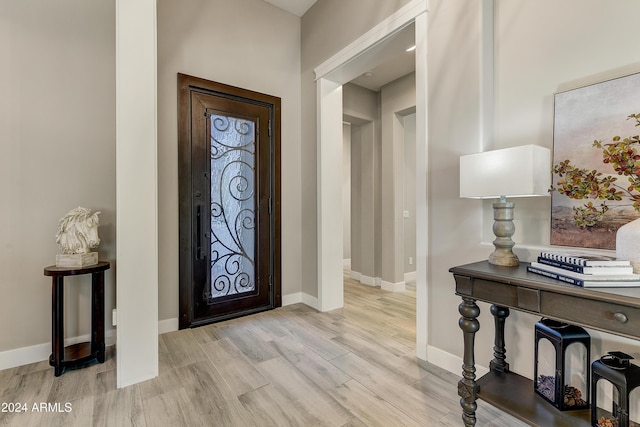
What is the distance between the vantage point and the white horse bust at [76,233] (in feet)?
6.89

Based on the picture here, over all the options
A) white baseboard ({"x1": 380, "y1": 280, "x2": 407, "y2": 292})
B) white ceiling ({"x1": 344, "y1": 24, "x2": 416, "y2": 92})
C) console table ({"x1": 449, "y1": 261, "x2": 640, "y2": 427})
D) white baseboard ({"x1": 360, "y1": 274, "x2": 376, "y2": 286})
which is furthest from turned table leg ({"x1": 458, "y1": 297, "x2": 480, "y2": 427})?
white baseboard ({"x1": 360, "y1": 274, "x2": 376, "y2": 286})

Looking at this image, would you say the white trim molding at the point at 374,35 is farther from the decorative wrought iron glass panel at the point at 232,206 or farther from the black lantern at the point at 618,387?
the black lantern at the point at 618,387

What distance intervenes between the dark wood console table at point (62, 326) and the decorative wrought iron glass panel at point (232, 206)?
947 mm

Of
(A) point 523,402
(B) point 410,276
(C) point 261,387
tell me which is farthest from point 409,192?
(C) point 261,387

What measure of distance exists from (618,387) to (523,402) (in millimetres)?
415

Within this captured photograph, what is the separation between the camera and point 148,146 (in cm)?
198

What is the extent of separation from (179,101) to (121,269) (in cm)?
172

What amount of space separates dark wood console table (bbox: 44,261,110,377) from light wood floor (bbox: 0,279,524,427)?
8 centimetres

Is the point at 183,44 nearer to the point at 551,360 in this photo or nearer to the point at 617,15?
the point at 617,15

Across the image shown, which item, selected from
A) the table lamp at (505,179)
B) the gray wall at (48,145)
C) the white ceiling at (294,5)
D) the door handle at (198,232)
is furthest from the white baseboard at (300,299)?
Result: the white ceiling at (294,5)

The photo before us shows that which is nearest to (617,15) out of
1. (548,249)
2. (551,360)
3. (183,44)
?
(548,249)

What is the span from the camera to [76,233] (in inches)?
83.4

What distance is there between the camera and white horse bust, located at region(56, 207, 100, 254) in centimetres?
210

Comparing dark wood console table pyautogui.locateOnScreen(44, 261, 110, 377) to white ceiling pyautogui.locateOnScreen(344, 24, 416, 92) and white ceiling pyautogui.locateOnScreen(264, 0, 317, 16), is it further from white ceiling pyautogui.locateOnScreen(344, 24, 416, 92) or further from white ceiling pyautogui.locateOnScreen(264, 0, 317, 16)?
white ceiling pyautogui.locateOnScreen(264, 0, 317, 16)
